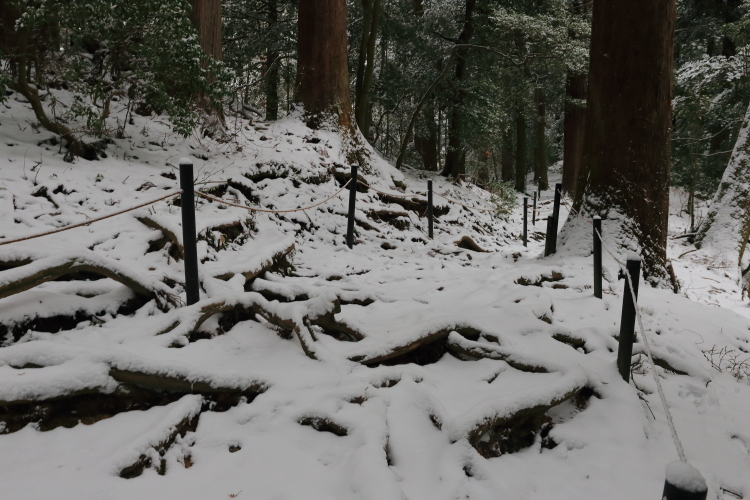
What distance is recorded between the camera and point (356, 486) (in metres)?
2.19

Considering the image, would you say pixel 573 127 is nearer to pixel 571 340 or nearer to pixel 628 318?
pixel 571 340

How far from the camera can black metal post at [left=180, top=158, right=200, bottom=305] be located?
3666 mm

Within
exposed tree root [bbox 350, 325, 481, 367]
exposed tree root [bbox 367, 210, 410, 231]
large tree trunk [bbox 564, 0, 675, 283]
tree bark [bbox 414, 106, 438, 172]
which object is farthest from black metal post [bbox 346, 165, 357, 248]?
→ tree bark [bbox 414, 106, 438, 172]

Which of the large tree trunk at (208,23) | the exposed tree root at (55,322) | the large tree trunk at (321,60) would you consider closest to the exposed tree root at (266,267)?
the exposed tree root at (55,322)

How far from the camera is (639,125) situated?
6094mm

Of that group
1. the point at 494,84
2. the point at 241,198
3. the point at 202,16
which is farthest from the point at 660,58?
the point at 494,84

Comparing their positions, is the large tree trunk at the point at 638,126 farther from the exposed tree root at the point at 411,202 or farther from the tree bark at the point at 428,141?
the tree bark at the point at 428,141

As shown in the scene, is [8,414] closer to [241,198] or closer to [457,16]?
[241,198]

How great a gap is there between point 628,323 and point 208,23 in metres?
8.01

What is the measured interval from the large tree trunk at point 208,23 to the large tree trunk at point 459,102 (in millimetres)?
7782

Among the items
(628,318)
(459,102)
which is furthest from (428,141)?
(628,318)

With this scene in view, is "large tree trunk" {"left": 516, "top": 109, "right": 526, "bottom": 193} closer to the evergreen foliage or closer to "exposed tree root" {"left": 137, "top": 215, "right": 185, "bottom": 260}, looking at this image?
the evergreen foliage

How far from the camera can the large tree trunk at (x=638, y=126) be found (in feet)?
19.8

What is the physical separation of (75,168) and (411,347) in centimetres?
467
